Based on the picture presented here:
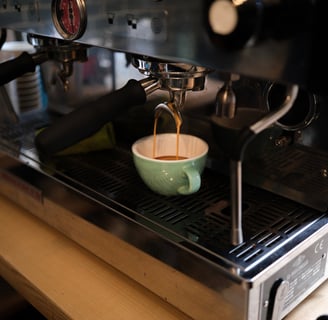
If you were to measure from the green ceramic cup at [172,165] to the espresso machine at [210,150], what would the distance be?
0.02 m

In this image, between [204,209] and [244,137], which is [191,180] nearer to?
[204,209]

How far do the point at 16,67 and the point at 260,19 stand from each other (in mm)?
398

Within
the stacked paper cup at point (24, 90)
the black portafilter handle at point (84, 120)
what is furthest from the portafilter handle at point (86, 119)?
the stacked paper cup at point (24, 90)

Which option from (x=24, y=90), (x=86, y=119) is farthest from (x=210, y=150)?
(x=24, y=90)

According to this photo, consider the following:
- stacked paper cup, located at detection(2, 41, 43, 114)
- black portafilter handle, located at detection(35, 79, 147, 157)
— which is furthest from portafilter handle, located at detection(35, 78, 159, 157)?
stacked paper cup, located at detection(2, 41, 43, 114)

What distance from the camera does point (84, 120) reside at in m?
0.49

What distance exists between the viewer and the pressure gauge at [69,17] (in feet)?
1.64

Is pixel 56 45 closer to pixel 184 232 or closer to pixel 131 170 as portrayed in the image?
pixel 131 170

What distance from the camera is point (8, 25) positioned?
625mm

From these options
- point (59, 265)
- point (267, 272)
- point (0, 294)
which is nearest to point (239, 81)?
point (267, 272)

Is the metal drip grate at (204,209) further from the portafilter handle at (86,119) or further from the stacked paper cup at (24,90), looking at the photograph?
the stacked paper cup at (24,90)

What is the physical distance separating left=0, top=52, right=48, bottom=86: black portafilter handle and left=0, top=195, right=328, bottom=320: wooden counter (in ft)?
0.75

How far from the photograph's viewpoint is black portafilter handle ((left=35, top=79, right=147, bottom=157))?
1.56 ft

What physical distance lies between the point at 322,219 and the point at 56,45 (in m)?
0.43
